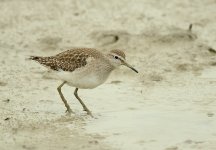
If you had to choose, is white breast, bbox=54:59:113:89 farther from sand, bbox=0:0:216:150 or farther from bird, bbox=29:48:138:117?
sand, bbox=0:0:216:150

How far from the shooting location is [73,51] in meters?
12.5

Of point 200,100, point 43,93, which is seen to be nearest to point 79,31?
point 43,93

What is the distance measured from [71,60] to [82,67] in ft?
0.93

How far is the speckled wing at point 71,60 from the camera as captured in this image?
12.2 m

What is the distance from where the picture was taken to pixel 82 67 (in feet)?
39.8

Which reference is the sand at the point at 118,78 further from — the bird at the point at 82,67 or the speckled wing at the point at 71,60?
the speckled wing at the point at 71,60

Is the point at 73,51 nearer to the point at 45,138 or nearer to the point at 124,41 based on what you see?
the point at 45,138

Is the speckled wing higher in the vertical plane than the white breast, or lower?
higher

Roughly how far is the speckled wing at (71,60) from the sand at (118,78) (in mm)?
810

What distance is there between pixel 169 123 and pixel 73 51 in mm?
2225

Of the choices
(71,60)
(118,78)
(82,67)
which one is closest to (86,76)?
(82,67)

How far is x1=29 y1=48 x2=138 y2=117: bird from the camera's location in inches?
475

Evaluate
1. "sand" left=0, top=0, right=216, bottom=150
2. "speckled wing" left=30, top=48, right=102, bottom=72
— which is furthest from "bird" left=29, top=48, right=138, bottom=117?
"sand" left=0, top=0, right=216, bottom=150

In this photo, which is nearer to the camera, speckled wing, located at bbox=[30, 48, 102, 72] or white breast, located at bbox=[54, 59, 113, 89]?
white breast, located at bbox=[54, 59, 113, 89]
